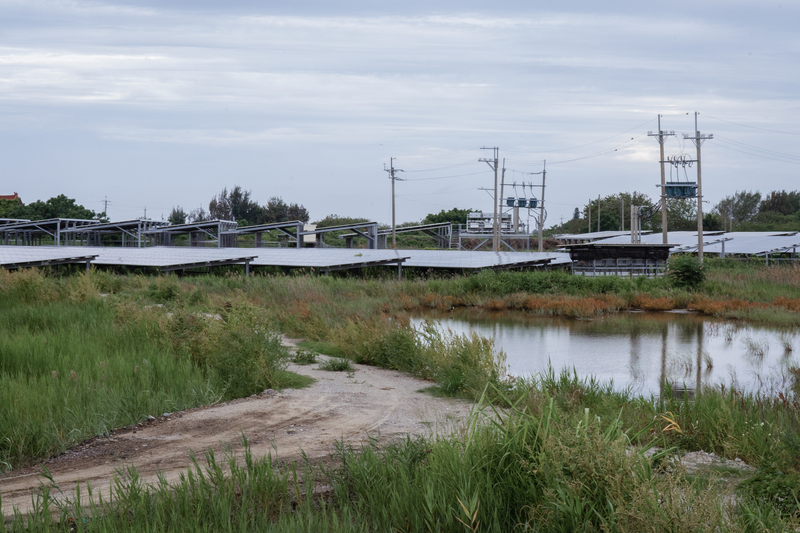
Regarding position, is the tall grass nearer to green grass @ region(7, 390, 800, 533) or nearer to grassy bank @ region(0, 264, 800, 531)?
grassy bank @ region(0, 264, 800, 531)

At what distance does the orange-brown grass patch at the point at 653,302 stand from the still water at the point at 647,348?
1.02 meters

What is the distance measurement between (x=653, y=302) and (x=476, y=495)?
22.6 m

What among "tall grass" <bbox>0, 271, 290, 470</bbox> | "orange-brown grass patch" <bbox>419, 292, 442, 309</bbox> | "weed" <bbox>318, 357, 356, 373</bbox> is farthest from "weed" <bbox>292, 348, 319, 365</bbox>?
"orange-brown grass patch" <bbox>419, 292, 442, 309</bbox>

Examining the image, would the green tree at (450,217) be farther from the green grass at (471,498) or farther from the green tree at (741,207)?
the green grass at (471,498)

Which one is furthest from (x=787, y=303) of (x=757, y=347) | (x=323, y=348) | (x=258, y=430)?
(x=258, y=430)

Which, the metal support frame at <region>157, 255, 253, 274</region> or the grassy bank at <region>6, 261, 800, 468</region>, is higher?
the metal support frame at <region>157, 255, 253, 274</region>

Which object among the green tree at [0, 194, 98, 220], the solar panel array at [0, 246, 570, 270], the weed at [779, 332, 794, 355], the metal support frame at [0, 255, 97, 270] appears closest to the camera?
the weed at [779, 332, 794, 355]

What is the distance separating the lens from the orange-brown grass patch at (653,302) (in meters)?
24.5

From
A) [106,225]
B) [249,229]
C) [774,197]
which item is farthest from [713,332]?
[774,197]

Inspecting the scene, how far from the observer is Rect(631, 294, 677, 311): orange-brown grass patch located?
2450cm

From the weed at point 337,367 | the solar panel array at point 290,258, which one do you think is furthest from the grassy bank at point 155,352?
the solar panel array at point 290,258

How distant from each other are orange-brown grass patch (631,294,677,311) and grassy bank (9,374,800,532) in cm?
2034

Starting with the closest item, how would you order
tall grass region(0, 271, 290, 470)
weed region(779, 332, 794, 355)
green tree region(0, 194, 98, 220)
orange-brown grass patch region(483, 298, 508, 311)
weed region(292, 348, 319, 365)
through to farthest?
tall grass region(0, 271, 290, 470) → weed region(292, 348, 319, 365) → weed region(779, 332, 794, 355) → orange-brown grass patch region(483, 298, 508, 311) → green tree region(0, 194, 98, 220)

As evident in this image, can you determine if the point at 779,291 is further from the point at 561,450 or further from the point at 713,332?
the point at 561,450
